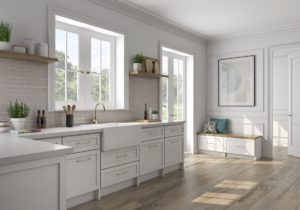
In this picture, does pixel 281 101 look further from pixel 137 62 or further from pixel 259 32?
pixel 137 62

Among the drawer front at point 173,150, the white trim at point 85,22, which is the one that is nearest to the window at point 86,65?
the white trim at point 85,22

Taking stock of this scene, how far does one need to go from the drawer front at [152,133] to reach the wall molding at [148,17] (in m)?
1.89

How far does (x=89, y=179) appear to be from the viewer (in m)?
3.01

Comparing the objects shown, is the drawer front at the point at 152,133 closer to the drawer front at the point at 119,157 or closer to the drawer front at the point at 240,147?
the drawer front at the point at 119,157

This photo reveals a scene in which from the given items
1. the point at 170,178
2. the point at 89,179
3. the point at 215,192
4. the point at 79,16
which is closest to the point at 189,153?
the point at 170,178

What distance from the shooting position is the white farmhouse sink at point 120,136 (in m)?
3.12

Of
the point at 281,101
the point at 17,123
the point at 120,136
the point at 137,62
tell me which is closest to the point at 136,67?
the point at 137,62

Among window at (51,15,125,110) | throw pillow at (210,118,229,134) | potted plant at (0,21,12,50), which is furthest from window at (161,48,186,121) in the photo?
potted plant at (0,21,12,50)

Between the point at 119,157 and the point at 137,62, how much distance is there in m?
1.68

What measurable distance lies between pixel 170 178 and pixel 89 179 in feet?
4.92

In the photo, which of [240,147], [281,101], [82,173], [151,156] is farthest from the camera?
[281,101]

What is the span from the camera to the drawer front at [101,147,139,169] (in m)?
3.19

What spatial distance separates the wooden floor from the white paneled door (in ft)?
2.59

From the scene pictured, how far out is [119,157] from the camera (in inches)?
134
